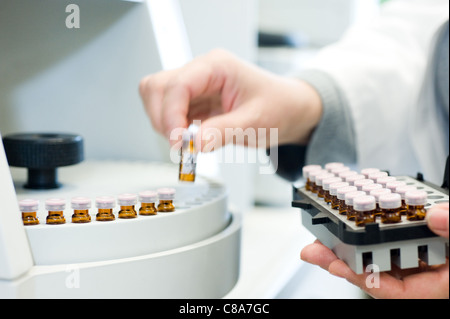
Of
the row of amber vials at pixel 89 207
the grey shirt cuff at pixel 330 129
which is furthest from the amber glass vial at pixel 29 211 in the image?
the grey shirt cuff at pixel 330 129

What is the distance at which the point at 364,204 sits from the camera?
214 mm

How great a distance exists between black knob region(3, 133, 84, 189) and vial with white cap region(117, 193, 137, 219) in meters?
0.07

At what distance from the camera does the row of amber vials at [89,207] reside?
0.81ft

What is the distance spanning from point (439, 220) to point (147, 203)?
146 millimetres

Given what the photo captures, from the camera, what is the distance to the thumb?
20 centimetres

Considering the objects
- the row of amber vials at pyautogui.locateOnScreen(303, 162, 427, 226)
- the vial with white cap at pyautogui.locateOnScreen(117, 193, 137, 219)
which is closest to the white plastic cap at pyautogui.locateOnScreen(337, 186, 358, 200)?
the row of amber vials at pyautogui.locateOnScreen(303, 162, 427, 226)

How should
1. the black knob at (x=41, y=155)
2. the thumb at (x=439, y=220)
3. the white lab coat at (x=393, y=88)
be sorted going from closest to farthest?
the thumb at (x=439, y=220), the black knob at (x=41, y=155), the white lab coat at (x=393, y=88)

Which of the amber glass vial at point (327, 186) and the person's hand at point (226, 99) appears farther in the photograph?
the person's hand at point (226, 99)

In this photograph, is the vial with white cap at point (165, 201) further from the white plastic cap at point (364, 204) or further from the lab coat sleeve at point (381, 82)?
the lab coat sleeve at point (381, 82)

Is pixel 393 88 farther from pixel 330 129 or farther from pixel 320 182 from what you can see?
pixel 320 182

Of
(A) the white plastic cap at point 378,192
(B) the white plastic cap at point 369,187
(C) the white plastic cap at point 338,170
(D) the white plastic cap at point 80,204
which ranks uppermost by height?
(A) the white plastic cap at point 378,192

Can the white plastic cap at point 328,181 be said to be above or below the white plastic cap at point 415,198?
below

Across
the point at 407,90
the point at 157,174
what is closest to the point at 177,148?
the point at 157,174

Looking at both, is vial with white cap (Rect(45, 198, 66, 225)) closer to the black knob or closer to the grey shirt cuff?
the black knob
